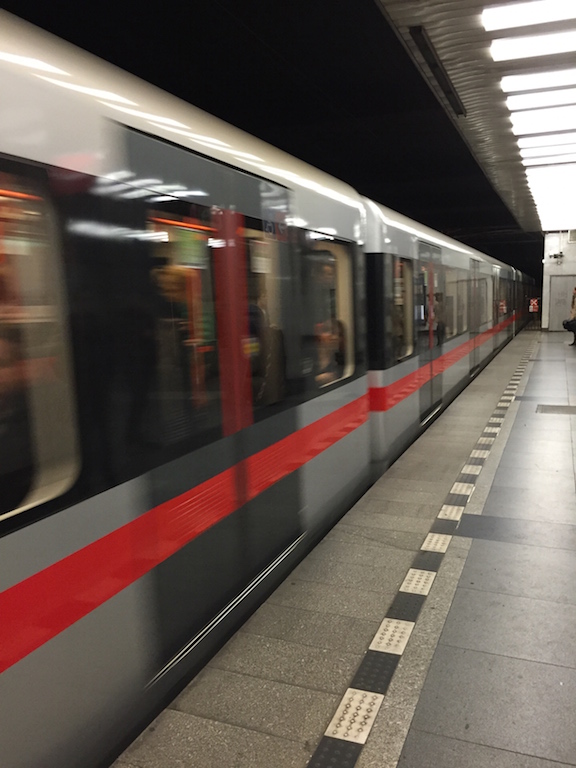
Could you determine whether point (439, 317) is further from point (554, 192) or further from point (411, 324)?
point (554, 192)

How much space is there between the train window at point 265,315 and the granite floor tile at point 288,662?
1.25 metres

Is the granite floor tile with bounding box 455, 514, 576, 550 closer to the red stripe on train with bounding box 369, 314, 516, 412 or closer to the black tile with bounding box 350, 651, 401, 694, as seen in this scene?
→ the red stripe on train with bounding box 369, 314, 516, 412

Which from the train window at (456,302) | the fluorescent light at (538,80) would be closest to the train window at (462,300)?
the train window at (456,302)

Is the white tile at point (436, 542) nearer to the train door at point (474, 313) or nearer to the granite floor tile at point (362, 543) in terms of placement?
the granite floor tile at point (362, 543)

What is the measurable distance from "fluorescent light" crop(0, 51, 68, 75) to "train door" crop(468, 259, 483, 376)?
10.1 m

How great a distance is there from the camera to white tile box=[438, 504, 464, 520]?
4.96 meters

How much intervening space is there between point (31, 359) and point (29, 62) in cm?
93

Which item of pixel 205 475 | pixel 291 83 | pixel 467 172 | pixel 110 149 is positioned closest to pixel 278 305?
pixel 205 475

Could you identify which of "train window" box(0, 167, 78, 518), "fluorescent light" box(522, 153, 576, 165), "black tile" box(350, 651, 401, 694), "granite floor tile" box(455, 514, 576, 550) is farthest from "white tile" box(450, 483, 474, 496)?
"fluorescent light" box(522, 153, 576, 165)

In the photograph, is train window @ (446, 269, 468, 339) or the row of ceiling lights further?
train window @ (446, 269, 468, 339)

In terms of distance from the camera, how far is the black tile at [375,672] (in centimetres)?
287

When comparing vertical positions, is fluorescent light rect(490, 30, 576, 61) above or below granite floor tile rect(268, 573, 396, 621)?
above

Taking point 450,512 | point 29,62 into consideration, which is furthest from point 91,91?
point 450,512

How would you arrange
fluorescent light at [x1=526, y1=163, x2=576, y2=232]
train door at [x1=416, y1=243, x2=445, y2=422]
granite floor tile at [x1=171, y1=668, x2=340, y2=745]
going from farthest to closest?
fluorescent light at [x1=526, y1=163, x2=576, y2=232], train door at [x1=416, y1=243, x2=445, y2=422], granite floor tile at [x1=171, y1=668, x2=340, y2=745]
